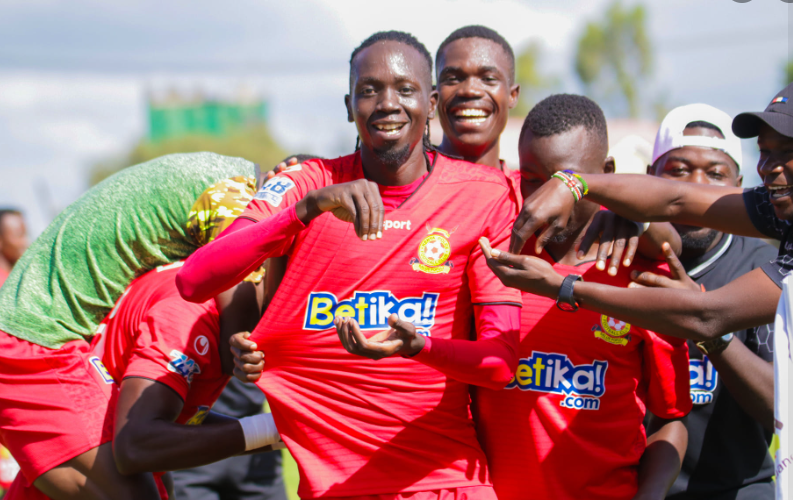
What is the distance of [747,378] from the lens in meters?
3.09

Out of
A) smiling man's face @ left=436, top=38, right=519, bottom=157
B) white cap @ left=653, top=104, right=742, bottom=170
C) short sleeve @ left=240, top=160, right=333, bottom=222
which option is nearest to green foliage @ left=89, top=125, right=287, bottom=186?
smiling man's face @ left=436, top=38, right=519, bottom=157

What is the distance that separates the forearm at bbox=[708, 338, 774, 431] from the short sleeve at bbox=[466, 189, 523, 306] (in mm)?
1029

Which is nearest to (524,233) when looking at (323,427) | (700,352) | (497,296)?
(497,296)

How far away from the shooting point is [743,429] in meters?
3.47

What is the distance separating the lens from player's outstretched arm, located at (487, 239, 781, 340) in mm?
2549

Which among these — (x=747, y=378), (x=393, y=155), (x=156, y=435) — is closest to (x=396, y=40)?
(x=393, y=155)

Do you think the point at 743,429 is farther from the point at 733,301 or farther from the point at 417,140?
the point at 417,140

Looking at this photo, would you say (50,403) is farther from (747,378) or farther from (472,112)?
(747,378)

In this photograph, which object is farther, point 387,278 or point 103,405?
point 103,405

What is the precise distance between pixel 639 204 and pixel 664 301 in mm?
431

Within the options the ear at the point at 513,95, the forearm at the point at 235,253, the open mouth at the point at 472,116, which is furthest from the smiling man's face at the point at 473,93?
the forearm at the point at 235,253

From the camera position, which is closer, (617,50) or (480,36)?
(480,36)

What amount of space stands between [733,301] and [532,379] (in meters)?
0.81

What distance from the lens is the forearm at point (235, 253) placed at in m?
2.53
